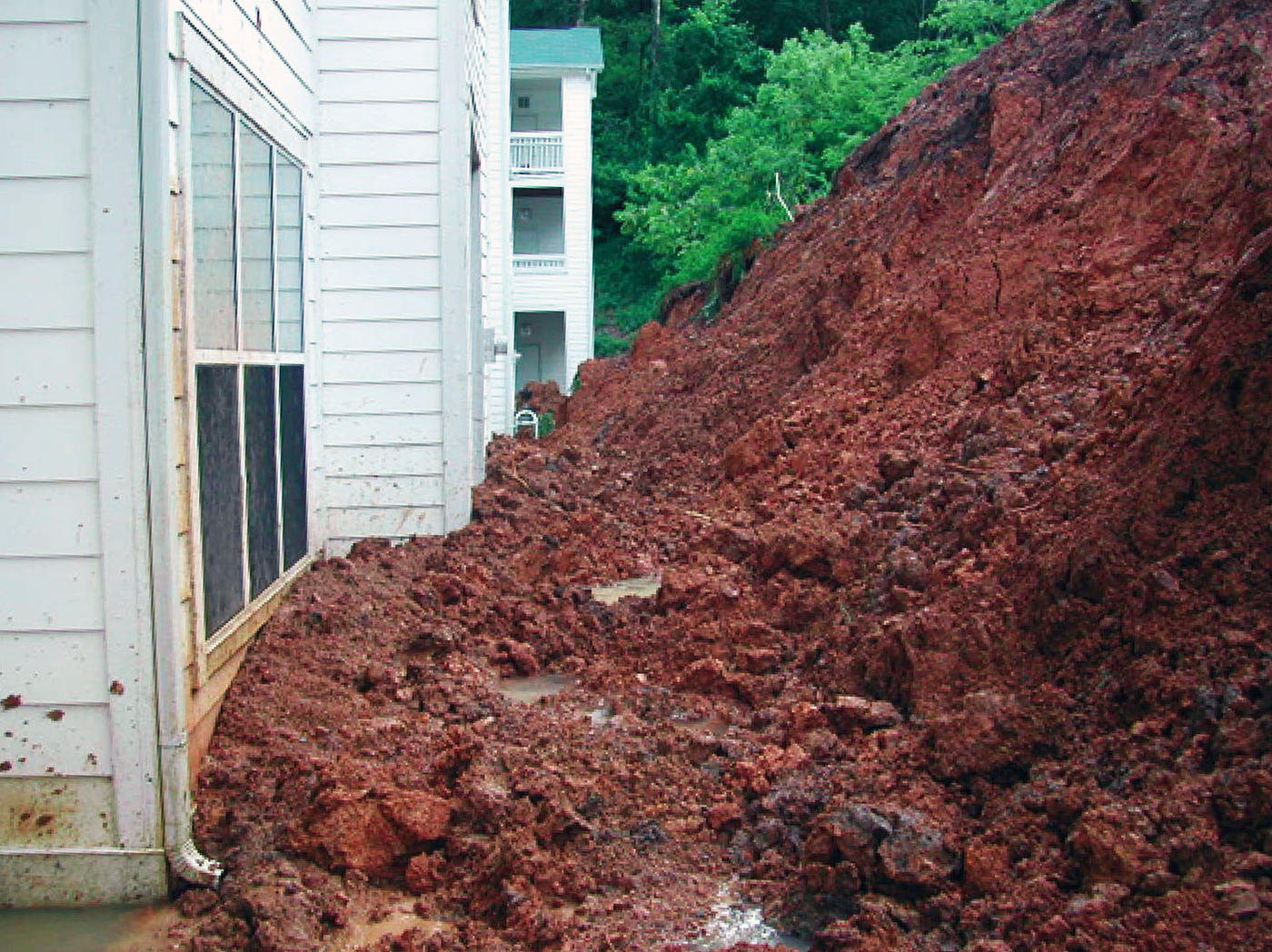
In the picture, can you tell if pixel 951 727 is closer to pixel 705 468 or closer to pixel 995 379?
pixel 995 379

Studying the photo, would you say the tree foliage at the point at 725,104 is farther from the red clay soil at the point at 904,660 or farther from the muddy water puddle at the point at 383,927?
the muddy water puddle at the point at 383,927

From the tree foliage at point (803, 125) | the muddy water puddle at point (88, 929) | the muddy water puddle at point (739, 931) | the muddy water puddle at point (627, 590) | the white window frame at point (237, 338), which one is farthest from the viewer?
the tree foliage at point (803, 125)

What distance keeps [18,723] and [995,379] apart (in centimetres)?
662

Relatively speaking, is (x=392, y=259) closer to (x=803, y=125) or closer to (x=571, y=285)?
(x=803, y=125)

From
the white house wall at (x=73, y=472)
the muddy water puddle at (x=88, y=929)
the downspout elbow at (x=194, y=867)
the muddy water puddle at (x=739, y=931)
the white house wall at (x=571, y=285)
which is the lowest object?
the muddy water puddle at (x=88, y=929)

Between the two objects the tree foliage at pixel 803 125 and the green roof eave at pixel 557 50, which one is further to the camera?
the green roof eave at pixel 557 50

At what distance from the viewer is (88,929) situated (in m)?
3.93

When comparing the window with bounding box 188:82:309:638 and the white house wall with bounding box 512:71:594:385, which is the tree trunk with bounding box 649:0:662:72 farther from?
the window with bounding box 188:82:309:638

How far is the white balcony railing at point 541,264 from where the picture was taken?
2541cm

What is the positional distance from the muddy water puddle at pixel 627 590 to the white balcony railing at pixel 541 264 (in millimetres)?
17366

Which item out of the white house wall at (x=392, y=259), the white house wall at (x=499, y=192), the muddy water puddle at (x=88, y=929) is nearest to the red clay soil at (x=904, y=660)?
the muddy water puddle at (x=88, y=929)

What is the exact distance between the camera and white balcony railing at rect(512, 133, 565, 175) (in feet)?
85.0

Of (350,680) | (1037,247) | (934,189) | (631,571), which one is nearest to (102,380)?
(350,680)

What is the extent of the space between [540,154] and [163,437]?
2288cm
